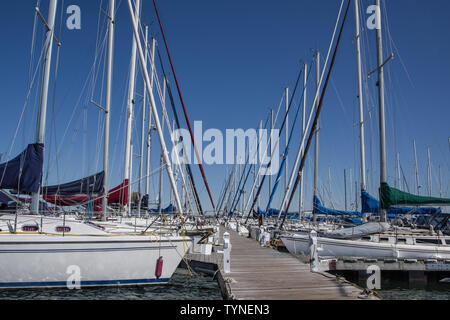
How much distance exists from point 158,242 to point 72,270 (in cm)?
271

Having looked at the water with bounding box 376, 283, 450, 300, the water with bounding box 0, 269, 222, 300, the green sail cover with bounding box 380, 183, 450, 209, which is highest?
the green sail cover with bounding box 380, 183, 450, 209

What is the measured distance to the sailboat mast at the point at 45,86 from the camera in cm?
1280

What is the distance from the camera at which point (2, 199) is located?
14.8m

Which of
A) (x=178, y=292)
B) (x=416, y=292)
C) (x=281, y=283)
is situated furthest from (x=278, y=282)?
(x=416, y=292)

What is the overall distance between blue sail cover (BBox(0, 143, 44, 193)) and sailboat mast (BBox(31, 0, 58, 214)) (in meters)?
0.37

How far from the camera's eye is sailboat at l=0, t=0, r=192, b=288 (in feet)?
36.1

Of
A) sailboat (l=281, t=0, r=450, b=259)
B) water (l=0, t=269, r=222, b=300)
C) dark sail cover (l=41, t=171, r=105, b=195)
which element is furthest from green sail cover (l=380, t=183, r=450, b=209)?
dark sail cover (l=41, t=171, r=105, b=195)

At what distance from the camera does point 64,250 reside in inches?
439

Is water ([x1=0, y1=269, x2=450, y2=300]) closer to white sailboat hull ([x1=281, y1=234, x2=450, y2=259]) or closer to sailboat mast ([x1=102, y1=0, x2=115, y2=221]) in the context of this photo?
white sailboat hull ([x1=281, y1=234, x2=450, y2=259])

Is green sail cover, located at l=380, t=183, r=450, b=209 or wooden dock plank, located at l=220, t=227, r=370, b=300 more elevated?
green sail cover, located at l=380, t=183, r=450, b=209

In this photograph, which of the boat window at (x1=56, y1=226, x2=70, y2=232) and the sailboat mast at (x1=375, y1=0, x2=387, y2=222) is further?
the sailboat mast at (x1=375, y1=0, x2=387, y2=222)

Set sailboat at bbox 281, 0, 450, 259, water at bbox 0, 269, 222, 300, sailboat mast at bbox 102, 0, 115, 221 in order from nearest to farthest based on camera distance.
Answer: water at bbox 0, 269, 222, 300 < sailboat mast at bbox 102, 0, 115, 221 < sailboat at bbox 281, 0, 450, 259

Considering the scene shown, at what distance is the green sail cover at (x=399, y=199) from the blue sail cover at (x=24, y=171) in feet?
49.6
